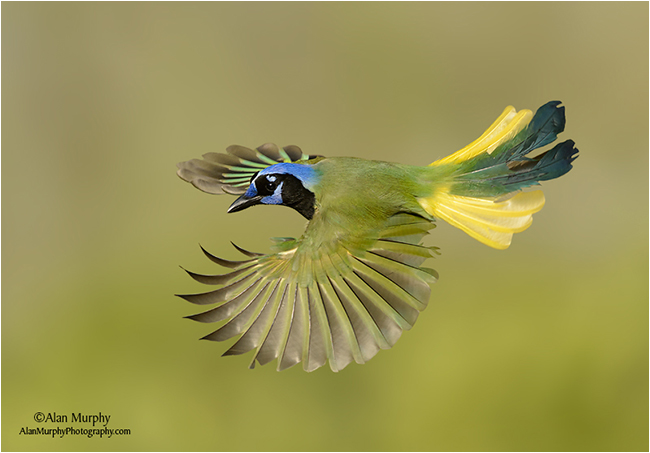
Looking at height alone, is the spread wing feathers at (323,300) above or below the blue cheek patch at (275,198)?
below

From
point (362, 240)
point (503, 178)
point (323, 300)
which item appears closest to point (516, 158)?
point (503, 178)

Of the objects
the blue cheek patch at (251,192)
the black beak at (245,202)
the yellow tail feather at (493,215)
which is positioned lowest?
the yellow tail feather at (493,215)

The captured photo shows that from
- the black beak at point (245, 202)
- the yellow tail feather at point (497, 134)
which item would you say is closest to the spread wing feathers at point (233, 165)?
the black beak at point (245, 202)

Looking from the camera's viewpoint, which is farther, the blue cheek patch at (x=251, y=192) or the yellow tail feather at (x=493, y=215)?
the blue cheek patch at (x=251, y=192)

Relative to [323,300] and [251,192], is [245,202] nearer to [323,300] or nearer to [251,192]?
[251,192]

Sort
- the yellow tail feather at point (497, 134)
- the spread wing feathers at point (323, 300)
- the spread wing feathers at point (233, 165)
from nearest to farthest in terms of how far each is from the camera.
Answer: the spread wing feathers at point (323, 300) → the yellow tail feather at point (497, 134) → the spread wing feathers at point (233, 165)

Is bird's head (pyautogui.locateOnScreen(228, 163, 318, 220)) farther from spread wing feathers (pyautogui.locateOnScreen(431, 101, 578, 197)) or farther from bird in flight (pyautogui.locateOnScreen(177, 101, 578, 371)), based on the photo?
spread wing feathers (pyautogui.locateOnScreen(431, 101, 578, 197))

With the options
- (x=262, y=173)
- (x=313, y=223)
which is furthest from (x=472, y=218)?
(x=262, y=173)

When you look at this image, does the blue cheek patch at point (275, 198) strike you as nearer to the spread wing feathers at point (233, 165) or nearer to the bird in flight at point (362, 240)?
the bird in flight at point (362, 240)

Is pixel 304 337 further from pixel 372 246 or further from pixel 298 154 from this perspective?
pixel 298 154
